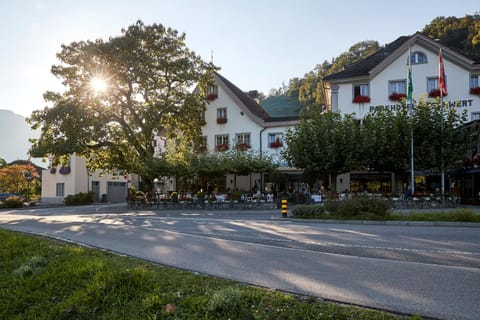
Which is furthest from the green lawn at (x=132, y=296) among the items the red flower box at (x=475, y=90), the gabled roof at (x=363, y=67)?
the red flower box at (x=475, y=90)

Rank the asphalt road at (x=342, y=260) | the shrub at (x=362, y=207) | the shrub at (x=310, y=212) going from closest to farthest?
the asphalt road at (x=342, y=260), the shrub at (x=362, y=207), the shrub at (x=310, y=212)

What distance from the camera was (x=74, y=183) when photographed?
46438mm

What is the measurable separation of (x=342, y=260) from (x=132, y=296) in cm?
441

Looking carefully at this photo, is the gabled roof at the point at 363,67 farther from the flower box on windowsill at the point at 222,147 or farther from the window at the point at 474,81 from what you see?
the flower box on windowsill at the point at 222,147

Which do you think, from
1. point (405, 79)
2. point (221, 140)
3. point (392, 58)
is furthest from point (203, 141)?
point (405, 79)

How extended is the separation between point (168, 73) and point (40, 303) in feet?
95.3

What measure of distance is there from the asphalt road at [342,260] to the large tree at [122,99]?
17691 mm

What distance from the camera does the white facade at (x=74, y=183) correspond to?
46.6 meters

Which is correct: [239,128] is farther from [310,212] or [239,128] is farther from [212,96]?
[310,212]

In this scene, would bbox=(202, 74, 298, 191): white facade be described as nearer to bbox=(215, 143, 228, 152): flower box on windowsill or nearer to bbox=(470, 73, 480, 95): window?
bbox=(215, 143, 228, 152): flower box on windowsill

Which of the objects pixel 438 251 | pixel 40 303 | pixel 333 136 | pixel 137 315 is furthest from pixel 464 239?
pixel 333 136

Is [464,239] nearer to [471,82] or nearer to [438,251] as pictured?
[438,251]

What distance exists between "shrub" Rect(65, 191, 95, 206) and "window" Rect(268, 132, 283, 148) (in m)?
22.6

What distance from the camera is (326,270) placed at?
7223mm
